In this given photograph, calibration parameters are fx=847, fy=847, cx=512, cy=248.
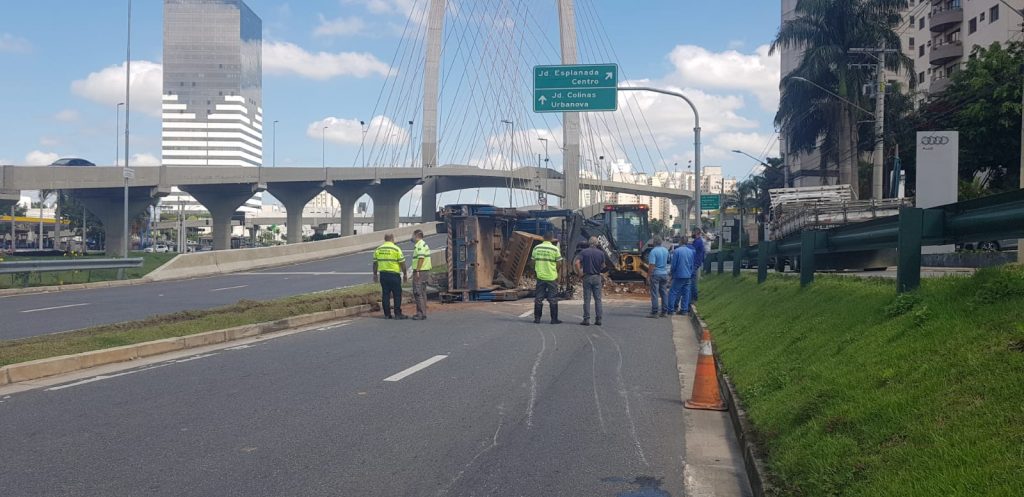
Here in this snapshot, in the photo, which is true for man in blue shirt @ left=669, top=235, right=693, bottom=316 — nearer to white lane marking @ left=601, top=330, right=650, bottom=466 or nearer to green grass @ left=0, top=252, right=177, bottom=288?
white lane marking @ left=601, top=330, right=650, bottom=466

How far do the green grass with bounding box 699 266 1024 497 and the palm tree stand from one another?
39615mm

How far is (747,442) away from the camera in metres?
6.18

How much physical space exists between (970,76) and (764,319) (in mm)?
35488

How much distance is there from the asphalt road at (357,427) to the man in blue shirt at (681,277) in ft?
21.0

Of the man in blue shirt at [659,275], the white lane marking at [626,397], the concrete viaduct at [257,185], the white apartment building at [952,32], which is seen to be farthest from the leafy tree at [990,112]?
the white lane marking at [626,397]

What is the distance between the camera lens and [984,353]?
5.13 m

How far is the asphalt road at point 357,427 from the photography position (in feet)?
18.2

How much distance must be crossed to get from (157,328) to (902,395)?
420 inches

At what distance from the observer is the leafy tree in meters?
38.2

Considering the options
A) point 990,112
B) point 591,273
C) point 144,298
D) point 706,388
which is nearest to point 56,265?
point 144,298

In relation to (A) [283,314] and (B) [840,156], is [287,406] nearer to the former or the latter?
(A) [283,314]

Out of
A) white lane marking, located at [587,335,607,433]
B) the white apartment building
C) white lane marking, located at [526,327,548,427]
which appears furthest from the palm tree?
white lane marking, located at [526,327,548,427]

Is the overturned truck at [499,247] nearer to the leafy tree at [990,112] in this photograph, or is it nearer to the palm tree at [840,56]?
the leafy tree at [990,112]

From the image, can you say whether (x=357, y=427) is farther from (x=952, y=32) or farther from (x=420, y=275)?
(x=952, y=32)
